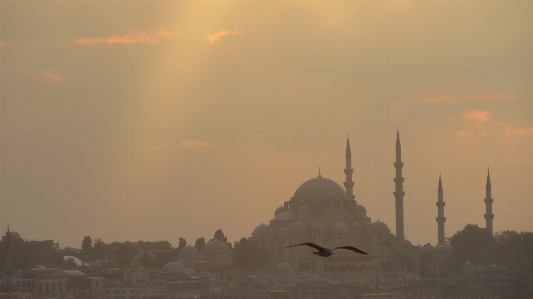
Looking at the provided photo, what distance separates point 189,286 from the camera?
7431 centimetres

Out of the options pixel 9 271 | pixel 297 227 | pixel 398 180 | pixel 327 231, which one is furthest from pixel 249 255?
pixel 9 271

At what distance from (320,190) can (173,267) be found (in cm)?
1204

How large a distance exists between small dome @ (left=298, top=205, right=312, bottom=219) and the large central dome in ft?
5.60

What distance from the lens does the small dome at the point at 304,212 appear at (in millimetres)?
86750

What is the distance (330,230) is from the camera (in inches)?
3319

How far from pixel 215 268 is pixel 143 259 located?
411 centimetres

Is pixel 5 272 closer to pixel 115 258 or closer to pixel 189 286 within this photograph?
pixel 189 286

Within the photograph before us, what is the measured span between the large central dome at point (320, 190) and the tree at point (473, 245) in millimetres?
7735

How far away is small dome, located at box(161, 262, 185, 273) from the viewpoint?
3150 inches

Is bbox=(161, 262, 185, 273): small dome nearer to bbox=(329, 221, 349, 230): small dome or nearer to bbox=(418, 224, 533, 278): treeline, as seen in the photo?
bbox=(329, 221, 349, 230): small dome

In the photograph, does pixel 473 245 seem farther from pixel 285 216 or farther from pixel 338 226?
pixel 285 216

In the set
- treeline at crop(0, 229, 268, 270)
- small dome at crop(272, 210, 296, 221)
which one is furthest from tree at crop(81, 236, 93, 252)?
small dome at crop(272, 210, 296, 221)

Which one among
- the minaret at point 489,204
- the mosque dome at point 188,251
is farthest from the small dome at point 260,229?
the minaret at point 489,204

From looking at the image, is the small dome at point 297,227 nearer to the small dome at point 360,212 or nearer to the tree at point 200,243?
the small dome at point 360,212
